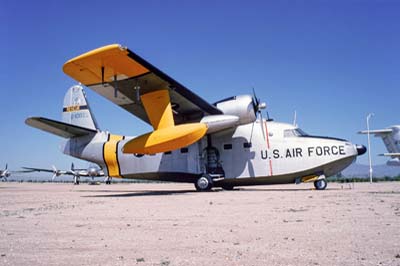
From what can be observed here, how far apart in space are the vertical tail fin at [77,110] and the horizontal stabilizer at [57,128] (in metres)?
1.38

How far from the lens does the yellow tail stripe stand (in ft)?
61.7

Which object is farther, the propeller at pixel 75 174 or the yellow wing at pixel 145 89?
the propeller at pixel 75 174

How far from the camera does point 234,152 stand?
56.6 feet

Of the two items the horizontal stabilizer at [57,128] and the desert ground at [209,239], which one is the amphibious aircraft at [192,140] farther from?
the desert ground at [209,239]

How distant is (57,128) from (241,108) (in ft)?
28.6

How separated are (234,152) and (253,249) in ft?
43.9

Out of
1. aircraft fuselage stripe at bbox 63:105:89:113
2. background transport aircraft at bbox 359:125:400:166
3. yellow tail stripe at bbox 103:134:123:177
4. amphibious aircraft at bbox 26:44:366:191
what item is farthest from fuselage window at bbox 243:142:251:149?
background transport aircraft at bbox 359:125:400:166

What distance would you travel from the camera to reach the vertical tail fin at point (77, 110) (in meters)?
20.5

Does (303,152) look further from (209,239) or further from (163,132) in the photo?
(209,239)

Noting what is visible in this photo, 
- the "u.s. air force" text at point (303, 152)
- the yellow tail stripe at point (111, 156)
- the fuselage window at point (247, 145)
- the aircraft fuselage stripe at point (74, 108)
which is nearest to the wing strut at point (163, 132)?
the fuselage window at point (247, 145)

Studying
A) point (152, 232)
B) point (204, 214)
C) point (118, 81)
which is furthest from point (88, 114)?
point (152, 232)

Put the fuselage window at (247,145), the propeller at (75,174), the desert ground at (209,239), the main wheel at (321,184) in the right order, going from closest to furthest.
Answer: the desert ground at (209,239) < the main wheel at (321,184) < the fuselage window at (247,145) < the propeller at (75,174)

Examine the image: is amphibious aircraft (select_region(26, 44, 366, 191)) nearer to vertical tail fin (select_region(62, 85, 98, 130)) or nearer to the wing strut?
the wing strut

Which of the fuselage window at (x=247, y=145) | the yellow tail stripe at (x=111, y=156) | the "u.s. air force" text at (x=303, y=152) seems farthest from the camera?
the yellow tail stripe at (x=111, y=156)
